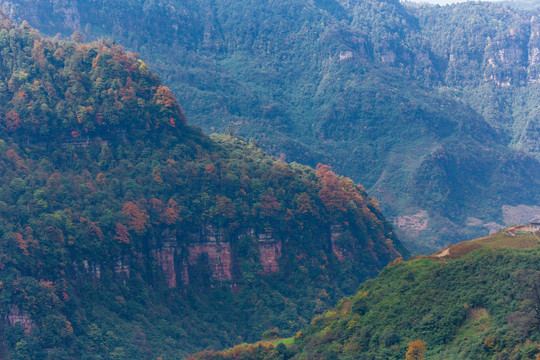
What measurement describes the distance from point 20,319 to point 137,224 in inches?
656

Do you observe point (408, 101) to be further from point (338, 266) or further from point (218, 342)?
point (218, 342)

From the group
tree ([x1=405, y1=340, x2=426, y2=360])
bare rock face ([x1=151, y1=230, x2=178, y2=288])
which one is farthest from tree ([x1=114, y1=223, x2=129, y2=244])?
tree ([x1=405, y1=340, x2=426, y2=360])

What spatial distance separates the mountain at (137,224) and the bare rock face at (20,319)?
9cm

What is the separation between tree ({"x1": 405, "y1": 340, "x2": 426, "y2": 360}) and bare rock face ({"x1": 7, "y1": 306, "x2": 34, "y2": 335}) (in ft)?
104

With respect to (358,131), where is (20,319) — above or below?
below

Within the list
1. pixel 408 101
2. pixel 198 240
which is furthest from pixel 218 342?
pixel 408 101

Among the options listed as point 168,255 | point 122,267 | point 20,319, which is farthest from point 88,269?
point 168,255

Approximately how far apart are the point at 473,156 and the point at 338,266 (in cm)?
9092

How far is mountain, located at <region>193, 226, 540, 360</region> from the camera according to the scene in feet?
195

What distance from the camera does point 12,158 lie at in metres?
89.6

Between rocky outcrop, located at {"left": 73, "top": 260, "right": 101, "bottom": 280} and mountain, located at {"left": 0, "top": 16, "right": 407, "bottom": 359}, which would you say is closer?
mountain, located at {"left": 0, "top": 16, "right": 407, "bottom": 359}

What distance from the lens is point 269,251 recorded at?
338 ft

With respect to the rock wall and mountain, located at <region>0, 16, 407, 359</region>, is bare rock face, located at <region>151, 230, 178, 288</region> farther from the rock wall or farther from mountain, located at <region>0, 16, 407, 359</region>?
the rock wall

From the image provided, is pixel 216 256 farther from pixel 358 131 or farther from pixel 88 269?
pixel 358 131
